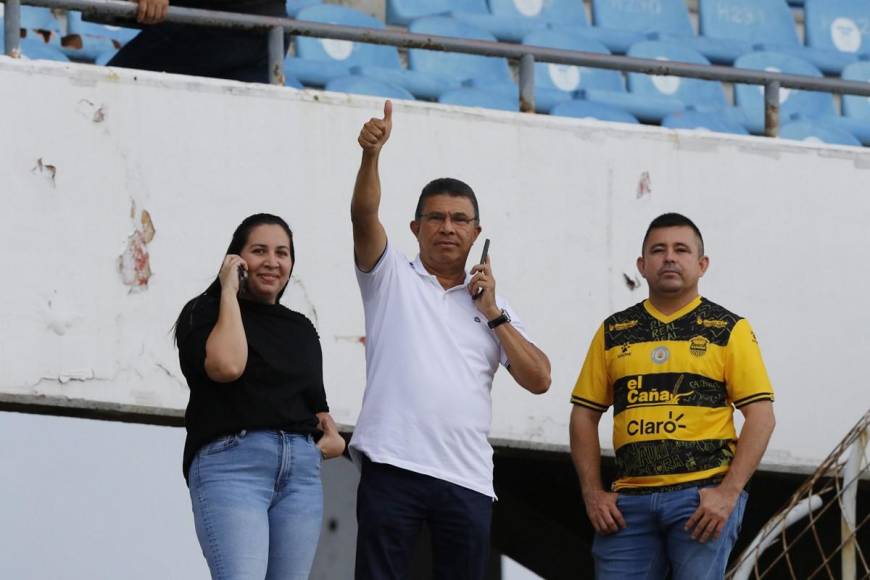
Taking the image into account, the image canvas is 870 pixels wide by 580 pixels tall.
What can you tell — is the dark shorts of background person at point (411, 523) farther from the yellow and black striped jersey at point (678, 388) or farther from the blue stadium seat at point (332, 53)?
the blue stadium seat at point (332, 53)

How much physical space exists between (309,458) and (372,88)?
407cm

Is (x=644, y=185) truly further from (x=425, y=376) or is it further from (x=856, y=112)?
(x=856, y=112)

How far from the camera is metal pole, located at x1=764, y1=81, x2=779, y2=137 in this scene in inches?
267

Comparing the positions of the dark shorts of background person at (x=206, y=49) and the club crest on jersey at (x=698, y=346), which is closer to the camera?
the club crest on jersey at (x=698, y=346)

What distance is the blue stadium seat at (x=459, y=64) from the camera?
8.93m

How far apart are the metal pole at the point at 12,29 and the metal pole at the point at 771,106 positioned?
287 cm

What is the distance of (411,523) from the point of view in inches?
172

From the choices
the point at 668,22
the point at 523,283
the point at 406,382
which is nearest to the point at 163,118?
the point at 523,283

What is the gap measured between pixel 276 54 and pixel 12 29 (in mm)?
905

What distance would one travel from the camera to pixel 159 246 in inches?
227

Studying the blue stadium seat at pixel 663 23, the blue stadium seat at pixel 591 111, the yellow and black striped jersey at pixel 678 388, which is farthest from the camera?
the blue stadium seat at pixel 663 23

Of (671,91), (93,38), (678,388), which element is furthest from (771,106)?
(93,38)

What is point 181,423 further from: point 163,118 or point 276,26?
point 276,26

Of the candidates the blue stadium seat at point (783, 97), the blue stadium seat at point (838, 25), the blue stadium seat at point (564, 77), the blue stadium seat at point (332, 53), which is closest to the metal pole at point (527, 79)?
the blue stadium seat at point (332, 53)
